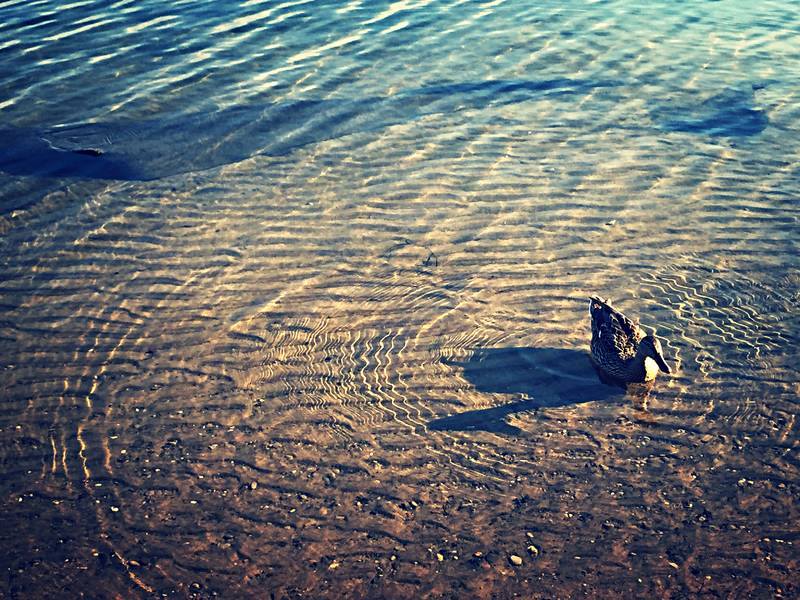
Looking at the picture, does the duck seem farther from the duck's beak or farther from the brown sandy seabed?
the brown sandy seabed

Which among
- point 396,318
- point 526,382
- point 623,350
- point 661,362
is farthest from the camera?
point 396,318

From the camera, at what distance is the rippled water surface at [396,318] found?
17.4 ft

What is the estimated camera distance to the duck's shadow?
623 centimetres

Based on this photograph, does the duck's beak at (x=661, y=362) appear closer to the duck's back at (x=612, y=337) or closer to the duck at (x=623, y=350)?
the duck at (x=623, y=350)

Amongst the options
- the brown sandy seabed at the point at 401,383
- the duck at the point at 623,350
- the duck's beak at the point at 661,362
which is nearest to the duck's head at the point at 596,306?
the duck at the point at 623,350

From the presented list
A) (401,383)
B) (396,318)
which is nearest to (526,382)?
(401,383)

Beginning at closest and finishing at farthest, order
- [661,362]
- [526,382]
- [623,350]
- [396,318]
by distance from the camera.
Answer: [661,362], [623,350], [526,382], [396,318]

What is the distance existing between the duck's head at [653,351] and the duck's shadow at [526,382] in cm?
40

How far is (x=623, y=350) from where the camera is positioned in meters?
6.34

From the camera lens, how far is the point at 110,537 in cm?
534

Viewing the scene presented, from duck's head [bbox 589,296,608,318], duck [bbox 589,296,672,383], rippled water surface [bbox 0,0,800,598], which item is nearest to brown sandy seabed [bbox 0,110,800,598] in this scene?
rippled water surface [bbox 0,0,800,598]

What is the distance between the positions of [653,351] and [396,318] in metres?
2.34

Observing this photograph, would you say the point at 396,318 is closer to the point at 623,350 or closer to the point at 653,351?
the point at 623,350

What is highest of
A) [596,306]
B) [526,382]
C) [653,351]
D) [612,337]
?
[596,306]
